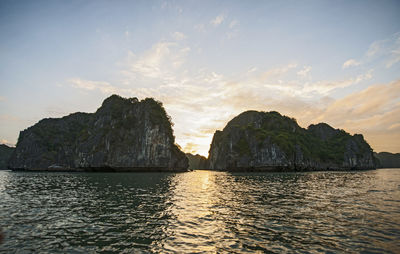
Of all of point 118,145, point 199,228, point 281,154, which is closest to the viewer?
point 199,228

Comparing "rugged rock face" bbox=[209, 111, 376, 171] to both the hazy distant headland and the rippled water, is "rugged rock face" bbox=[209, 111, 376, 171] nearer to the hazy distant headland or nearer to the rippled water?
the hazy distant headland

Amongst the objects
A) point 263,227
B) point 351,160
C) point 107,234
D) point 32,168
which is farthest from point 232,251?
point 351,160

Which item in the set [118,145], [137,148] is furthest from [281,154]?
[118,145]

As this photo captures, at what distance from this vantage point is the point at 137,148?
125 m

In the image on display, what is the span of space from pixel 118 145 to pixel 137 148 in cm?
1238

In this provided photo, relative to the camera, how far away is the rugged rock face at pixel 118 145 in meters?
122

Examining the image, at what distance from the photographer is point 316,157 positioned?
175m

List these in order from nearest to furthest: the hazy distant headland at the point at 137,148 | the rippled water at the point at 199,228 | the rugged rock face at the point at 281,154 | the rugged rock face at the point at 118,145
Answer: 1. the rippled water at the point at 199,228
2. the rugged rock face at the point at 118,145
3. the hazy distant headland at the point at 137,148
4. the rugged rock face at the point at 281,154

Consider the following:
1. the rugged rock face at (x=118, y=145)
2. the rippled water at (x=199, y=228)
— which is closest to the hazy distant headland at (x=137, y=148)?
the rugged rock face at (x=118, y=145)

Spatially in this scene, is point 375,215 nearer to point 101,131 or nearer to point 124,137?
point 124,137

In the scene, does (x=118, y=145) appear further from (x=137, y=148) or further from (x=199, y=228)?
(x=199, y=228)

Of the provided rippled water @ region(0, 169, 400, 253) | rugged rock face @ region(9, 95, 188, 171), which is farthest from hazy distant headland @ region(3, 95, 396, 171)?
rippled water @ region(0, 169, 400, 253)

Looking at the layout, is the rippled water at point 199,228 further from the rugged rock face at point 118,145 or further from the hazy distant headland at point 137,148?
the hazy distant headland at point 137,148

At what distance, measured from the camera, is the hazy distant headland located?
406 ft
